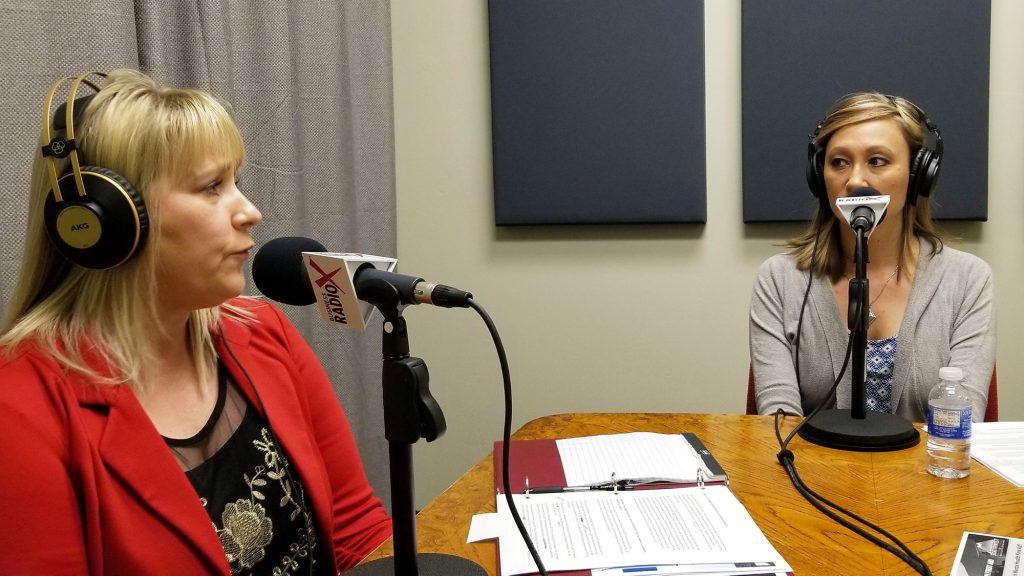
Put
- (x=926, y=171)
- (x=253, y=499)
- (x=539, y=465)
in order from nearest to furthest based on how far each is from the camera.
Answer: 1. (x=253, y=499)
2. (x=539, y=465)
3. (x=926, y=171)

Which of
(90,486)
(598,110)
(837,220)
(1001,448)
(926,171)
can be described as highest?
(598,110)

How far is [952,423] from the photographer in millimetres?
1111

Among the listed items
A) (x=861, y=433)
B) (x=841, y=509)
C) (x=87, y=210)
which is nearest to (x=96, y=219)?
(x=87, y=210)

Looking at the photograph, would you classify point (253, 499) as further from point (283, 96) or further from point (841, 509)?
point (283, 96)

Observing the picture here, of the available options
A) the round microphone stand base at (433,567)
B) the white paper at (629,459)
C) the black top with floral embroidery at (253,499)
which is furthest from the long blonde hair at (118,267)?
the white paper at (629,459)

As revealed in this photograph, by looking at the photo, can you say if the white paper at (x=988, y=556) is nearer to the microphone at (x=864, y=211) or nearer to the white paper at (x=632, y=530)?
the white paper at (x=632, y=530)

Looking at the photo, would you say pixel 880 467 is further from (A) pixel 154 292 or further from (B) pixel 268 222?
(B) pixel 268 222

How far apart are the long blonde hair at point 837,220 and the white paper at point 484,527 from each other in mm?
1104

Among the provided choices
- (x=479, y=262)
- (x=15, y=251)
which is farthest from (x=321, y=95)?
(x=15, y=251)

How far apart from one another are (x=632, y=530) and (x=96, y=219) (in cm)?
70

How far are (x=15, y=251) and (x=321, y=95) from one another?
99 cm

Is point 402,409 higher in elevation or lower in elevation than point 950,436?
higher

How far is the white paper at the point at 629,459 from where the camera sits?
3.58 feet

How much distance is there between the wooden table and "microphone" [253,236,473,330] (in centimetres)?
34
